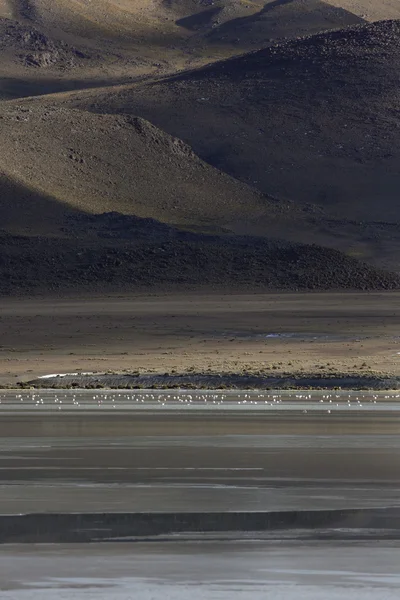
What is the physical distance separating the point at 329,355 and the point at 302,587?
4051 cm

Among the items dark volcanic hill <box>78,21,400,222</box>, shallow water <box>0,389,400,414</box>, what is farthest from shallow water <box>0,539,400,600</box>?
dark volcanic hill <box>78,21,400,222</box>

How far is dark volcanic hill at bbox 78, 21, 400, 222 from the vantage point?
139 m

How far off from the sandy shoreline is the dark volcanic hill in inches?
2053

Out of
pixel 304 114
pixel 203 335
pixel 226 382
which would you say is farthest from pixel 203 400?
pixel 304 114

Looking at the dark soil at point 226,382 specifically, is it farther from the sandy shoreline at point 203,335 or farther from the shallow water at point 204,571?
the shallow water at point 204,571

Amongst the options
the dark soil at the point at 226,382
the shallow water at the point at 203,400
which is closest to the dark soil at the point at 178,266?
the dark soil at the point at 226,382

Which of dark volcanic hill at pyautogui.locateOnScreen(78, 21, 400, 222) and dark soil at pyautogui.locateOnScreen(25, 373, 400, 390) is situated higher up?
dark volcanic hill at pyautogui.locateOnScreen(78, 21, 400, 222)

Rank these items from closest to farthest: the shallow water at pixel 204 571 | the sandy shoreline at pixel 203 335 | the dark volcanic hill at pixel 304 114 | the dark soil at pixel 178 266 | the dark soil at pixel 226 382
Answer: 1. the shallow water at pixel 204 571
2. the dark soil at pixel 226 382
3. the sandy shoreline at pixel 203 335
4. the dark soil at pixel 178 266
5. the dark volcanic hill at pixel 304 114

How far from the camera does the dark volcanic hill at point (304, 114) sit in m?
139

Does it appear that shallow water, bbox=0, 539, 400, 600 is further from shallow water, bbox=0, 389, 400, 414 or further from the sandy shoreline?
the sandy shoreline

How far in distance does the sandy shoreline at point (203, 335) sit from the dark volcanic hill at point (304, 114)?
2053 inches

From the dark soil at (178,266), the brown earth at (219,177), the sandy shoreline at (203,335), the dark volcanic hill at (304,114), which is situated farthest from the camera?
the dark volcanic hill at (304,114)

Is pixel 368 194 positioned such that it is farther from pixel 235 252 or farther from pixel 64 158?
pixel 235 252

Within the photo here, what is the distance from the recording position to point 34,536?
12.0 m
